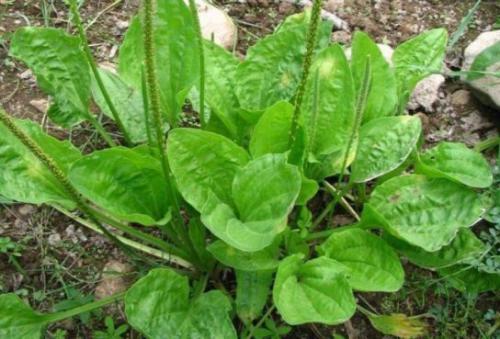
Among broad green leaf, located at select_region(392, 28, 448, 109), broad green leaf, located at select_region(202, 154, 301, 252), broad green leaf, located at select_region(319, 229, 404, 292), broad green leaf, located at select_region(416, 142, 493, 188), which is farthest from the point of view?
broad green leaf, located at select_region(392, 28, 448, 109)

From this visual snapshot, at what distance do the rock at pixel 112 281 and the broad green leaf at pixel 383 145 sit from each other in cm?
78

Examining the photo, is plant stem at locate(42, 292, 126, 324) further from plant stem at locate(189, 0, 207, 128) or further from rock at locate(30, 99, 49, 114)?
rock at locate(30, 99, 49, 114)

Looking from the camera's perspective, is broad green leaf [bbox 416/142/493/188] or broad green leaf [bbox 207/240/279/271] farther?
broad green leaf [bbox 416/142/493/188]

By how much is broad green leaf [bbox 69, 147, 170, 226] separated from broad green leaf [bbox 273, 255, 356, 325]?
13.9 inches

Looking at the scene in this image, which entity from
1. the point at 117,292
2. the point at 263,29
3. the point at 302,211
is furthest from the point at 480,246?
the point at 263,29

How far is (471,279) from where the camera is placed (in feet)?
6.61

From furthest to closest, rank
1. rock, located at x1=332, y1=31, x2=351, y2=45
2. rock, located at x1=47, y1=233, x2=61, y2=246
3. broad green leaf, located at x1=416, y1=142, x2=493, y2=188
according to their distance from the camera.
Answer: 1. rock, located at x1=332, y1=31, x2=351, y2=45
2. rock, located at x1=47, y1=233, x2=61, y2=246
3. broad green leaf, located at x1=416, y1=142, x2=493, y2=188

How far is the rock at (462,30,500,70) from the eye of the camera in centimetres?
255

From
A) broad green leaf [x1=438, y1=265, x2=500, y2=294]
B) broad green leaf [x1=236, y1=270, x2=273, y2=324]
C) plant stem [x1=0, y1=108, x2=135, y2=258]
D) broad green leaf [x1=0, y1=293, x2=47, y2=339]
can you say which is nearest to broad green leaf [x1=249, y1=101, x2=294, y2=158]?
broad green leaf [x1=236, y1=270, x2=273, y2=324]

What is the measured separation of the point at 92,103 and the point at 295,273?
1.13 meters

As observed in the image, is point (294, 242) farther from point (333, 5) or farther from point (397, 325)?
point (333, 5)

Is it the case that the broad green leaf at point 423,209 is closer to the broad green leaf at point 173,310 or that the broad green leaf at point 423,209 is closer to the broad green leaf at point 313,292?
the broad green leaf at point 313,292

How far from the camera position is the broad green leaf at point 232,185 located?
1606 mm

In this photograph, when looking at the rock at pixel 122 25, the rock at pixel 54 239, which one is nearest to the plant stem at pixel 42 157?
the rock at pixel 54 239
